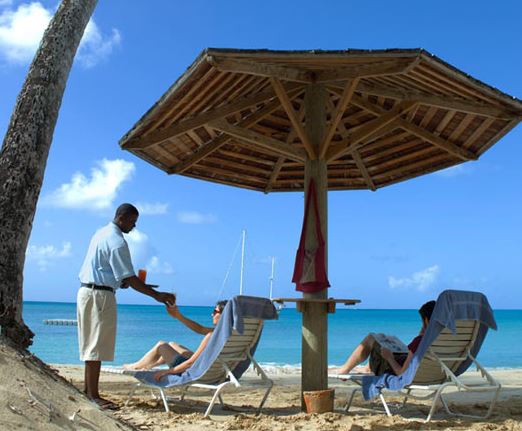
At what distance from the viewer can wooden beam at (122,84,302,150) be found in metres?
5.96

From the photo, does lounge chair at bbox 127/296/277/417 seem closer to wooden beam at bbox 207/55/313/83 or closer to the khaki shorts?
the khaki shorts

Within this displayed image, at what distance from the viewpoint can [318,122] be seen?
592 cm

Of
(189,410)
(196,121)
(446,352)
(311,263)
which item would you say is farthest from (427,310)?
(196,121)

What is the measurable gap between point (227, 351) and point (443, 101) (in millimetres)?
2994

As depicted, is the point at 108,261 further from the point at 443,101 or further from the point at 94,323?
the point at 443,101

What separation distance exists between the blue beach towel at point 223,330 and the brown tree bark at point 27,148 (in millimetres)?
1865

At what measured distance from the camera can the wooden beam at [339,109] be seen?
5387 millimetres

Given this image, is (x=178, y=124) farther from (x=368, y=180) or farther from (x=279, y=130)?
(x=368, y=180)

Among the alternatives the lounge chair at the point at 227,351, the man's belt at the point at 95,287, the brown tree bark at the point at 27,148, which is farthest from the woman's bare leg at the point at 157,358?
the brown tree bark at the point at 27,148

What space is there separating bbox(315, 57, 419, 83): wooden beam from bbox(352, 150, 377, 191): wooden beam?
233 cm

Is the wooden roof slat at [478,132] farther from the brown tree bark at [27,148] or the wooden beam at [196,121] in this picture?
the brown tree bark at [27,148]

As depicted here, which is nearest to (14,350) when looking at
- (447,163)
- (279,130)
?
(279,130)

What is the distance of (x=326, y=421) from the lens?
190 inches

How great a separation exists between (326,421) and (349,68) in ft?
9.46
